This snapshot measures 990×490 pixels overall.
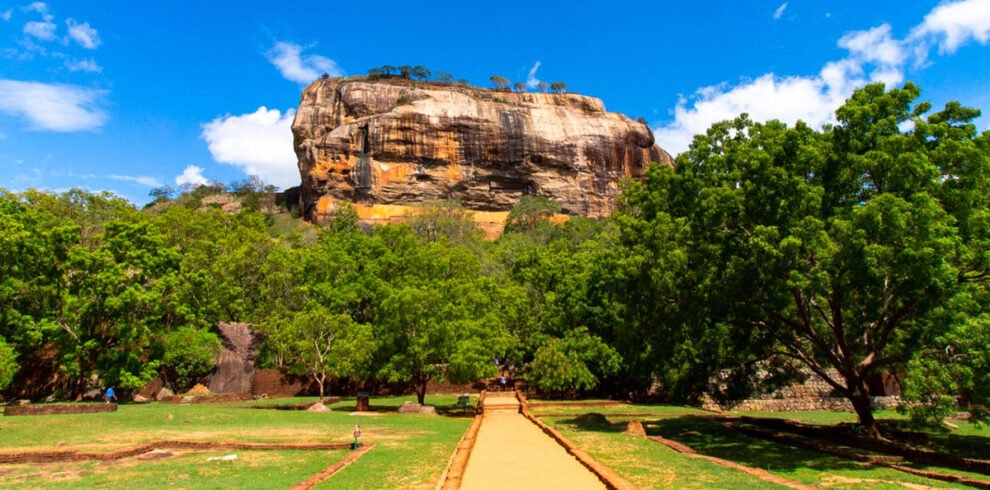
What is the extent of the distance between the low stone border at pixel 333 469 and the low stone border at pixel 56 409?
12.6 meters

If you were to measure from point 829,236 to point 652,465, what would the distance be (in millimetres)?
6526

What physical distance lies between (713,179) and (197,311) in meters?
26.8

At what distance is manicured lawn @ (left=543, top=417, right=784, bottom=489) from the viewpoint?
29.2 ft

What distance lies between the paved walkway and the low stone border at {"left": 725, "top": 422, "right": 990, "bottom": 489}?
6.13 m

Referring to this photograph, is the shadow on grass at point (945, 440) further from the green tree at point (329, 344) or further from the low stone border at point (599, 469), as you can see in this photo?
the green tree at point (329, 344)

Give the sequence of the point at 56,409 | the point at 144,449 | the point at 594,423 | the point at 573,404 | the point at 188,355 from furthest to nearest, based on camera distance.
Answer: the point at 188,355
the point at 573,404
the point at 56,409
the point at 594,423
the point at 144,449

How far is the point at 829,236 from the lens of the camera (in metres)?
12.5

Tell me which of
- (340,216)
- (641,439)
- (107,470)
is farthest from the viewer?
(340,216)

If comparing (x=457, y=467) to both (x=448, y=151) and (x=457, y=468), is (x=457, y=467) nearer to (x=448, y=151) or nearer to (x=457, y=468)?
(x=457, y=468)

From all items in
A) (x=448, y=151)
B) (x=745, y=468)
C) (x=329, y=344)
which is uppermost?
(x=448, y=151)

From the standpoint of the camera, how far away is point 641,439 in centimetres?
1447

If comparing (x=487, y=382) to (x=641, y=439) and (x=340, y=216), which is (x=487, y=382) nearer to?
(x=641, y=439)

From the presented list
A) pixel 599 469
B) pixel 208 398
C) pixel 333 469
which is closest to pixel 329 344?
pixel 208 398

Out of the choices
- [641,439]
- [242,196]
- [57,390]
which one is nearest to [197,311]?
[57,390]
